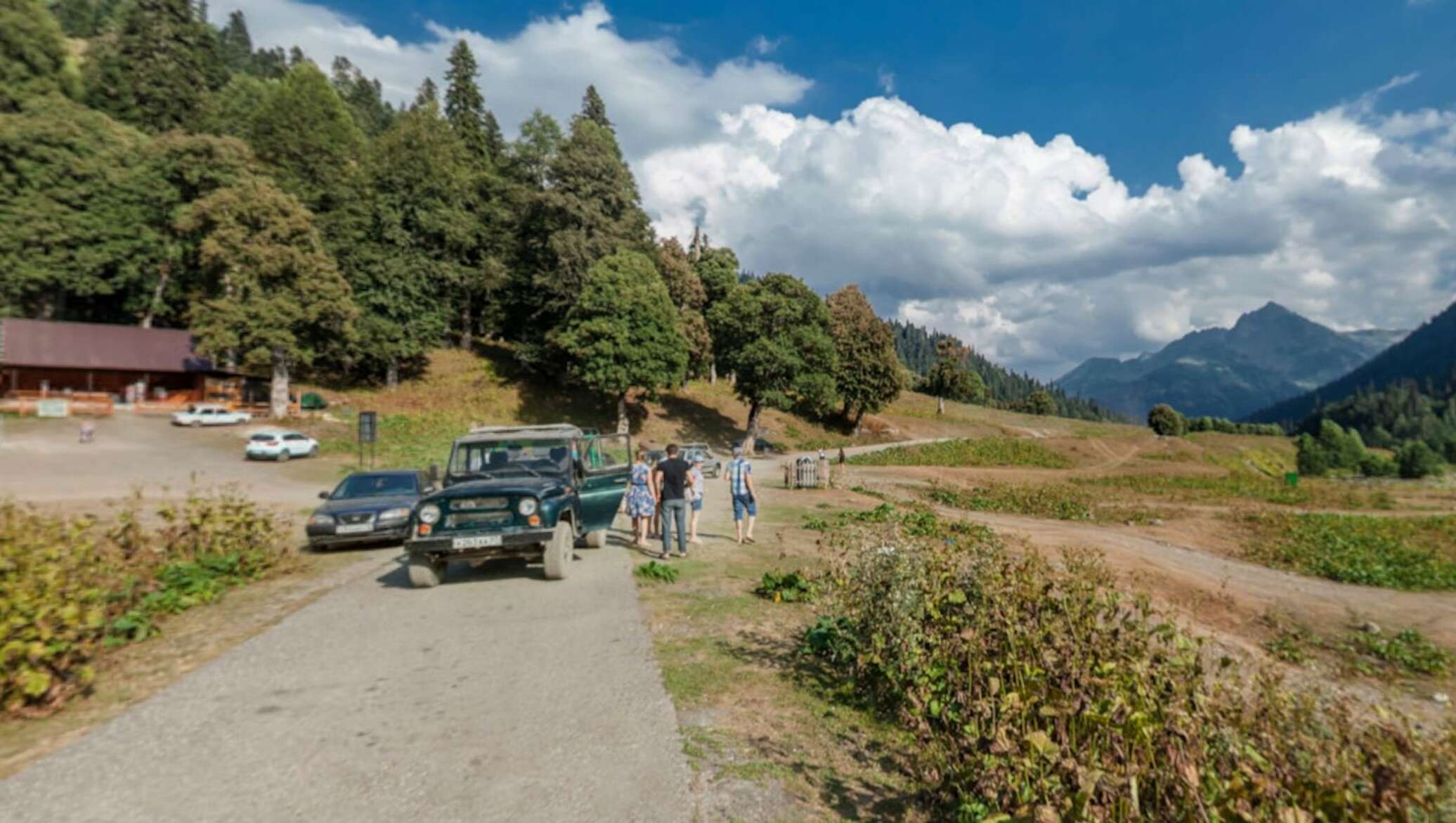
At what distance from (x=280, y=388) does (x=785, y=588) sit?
41716mm

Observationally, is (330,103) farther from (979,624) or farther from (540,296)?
(979,624)

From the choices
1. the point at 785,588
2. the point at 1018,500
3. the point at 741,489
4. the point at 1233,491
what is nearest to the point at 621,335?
the point at 1018,500

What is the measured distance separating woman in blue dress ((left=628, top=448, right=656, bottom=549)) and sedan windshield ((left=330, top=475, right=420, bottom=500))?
5.37 metres

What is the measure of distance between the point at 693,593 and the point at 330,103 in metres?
73.2

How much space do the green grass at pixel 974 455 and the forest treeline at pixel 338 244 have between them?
8333 mm

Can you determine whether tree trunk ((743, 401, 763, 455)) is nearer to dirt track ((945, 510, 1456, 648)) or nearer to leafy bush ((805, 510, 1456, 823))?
dirt track ((945, 510, 1456, 648))

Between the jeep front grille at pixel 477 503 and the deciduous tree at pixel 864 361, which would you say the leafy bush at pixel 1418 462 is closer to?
the deciduous tree at pixel 864 361

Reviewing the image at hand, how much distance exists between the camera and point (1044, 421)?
305 ft

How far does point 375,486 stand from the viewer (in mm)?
15055

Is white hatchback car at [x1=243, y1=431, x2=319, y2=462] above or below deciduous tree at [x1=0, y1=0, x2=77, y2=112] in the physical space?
below

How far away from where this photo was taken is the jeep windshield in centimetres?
1118

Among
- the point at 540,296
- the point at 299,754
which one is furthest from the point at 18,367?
the point at 299,754

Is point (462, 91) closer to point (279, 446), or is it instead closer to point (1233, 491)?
point (279, 446)

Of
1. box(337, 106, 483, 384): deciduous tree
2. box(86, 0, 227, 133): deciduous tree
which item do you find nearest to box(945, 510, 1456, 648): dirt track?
box(337, 106, 483, 384): deciduous tree
